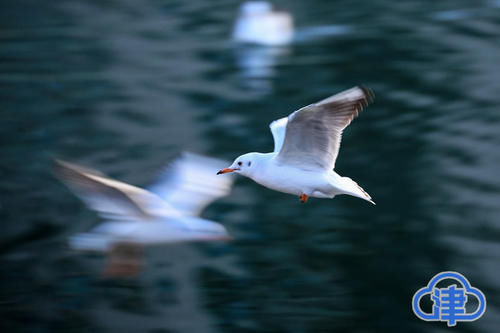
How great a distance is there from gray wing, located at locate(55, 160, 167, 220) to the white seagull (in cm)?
70

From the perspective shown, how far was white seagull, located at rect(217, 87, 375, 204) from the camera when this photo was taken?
459 cm

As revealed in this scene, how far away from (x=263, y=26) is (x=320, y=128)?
7.82 metres

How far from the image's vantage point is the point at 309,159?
488cm

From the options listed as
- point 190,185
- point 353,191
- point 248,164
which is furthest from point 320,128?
point 190,185

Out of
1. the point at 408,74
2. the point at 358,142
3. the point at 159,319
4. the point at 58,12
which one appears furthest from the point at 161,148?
the point at 58,12

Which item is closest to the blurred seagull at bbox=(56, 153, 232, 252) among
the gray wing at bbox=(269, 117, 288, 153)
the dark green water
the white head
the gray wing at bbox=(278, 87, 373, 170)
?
the white head

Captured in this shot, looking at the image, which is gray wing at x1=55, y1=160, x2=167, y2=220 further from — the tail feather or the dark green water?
the dark green water

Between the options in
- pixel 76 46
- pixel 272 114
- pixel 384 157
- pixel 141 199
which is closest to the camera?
pixel 141 199

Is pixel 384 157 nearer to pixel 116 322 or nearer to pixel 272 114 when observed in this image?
pixel 272 114

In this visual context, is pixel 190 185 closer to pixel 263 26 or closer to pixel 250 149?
pixel 250 149

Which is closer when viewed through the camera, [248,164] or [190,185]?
[248,164]

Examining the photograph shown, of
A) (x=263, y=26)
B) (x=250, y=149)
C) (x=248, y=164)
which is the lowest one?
(x=248, y=164)

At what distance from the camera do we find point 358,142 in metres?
9.03

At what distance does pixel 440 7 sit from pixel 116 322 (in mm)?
8309
